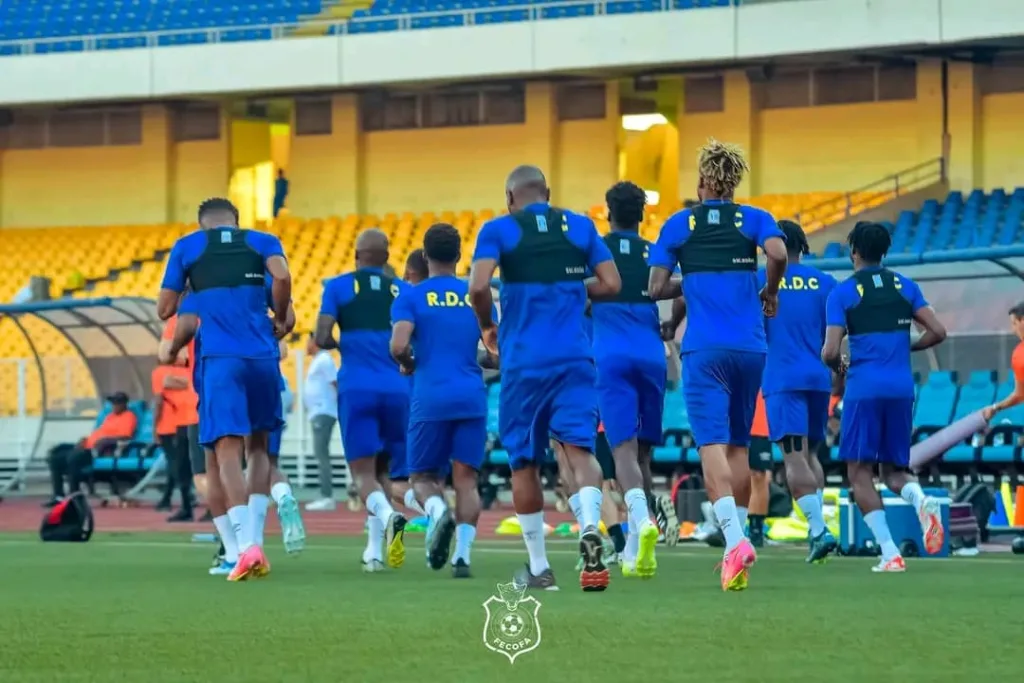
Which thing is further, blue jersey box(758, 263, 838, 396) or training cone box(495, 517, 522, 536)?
training cone box(495, 517, 522, 536)

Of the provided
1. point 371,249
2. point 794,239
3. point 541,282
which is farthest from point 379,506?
point 541,282

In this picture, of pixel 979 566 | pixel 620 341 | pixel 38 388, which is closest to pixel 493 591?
pixel 620 341

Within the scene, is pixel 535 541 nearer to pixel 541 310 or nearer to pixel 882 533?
pixel 541 310

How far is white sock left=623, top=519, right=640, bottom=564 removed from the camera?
11.6 m

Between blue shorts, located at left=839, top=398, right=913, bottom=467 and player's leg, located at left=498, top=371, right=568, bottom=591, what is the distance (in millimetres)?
2706

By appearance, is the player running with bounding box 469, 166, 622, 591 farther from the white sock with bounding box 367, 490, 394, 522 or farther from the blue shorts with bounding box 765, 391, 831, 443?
the blue shorts with bounding box 765, 391, 831, 443

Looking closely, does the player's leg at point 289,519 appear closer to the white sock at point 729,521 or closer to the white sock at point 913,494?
the white sock at point 729,521

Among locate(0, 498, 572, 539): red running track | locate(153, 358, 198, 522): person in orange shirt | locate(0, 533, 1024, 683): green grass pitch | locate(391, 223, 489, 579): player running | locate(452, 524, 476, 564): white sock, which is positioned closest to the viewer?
locate(0, 533, 1024, 683): green grass pitch

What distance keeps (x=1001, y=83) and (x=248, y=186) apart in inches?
583

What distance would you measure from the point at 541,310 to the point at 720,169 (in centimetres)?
126

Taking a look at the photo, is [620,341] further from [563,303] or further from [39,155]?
[39,155]

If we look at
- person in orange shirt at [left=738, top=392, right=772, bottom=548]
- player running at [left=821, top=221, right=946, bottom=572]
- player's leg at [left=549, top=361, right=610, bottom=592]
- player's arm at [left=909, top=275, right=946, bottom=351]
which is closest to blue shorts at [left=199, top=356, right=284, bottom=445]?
player's leg at [left=549, top=361, right=610, bottom=592]

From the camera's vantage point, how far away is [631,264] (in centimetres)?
1210

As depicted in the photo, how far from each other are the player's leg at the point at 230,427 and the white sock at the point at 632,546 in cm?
205
